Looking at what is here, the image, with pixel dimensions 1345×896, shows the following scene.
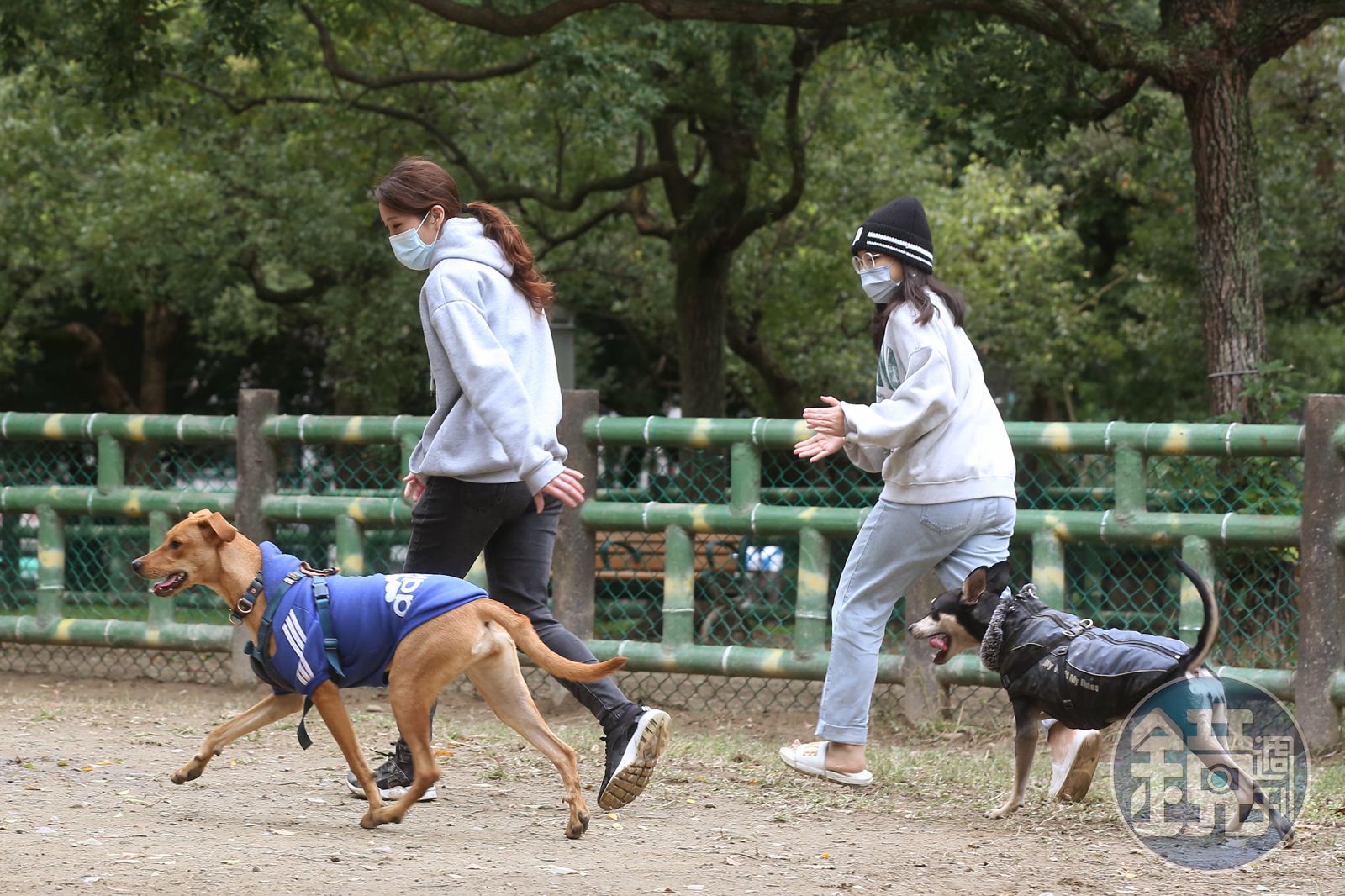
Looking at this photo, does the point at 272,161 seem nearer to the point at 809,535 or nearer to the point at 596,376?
the point at 596,376

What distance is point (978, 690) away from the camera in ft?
23.8

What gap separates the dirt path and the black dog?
30cm

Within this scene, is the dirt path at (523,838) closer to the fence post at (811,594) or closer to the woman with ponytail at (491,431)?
the woman with ponytail at (491,431)

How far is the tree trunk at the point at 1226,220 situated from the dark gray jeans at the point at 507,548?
5796 millimetres

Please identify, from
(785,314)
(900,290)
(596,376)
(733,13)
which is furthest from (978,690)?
(596,376)

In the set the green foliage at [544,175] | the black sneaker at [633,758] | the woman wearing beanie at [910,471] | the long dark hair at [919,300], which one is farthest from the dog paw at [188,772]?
the green foliage at [544,175]

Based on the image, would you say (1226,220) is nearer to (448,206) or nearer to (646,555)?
(646,555)

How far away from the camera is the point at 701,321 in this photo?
15.1 m

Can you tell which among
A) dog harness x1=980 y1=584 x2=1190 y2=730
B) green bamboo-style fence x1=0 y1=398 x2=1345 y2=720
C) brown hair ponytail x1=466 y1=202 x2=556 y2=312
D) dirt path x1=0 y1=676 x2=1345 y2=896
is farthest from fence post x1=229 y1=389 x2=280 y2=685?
dog harness x1=980 y1=584 x2=1190 y2=730

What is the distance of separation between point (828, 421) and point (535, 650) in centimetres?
116

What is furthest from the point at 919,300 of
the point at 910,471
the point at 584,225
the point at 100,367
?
the point at 100,367

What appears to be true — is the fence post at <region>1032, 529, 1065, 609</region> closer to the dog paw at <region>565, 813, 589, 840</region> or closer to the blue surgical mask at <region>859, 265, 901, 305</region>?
the blue surgical mask at <region>859, 265, 901, 305</region>

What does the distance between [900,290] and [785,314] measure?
516 inches

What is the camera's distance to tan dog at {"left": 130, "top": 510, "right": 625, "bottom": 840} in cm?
477
